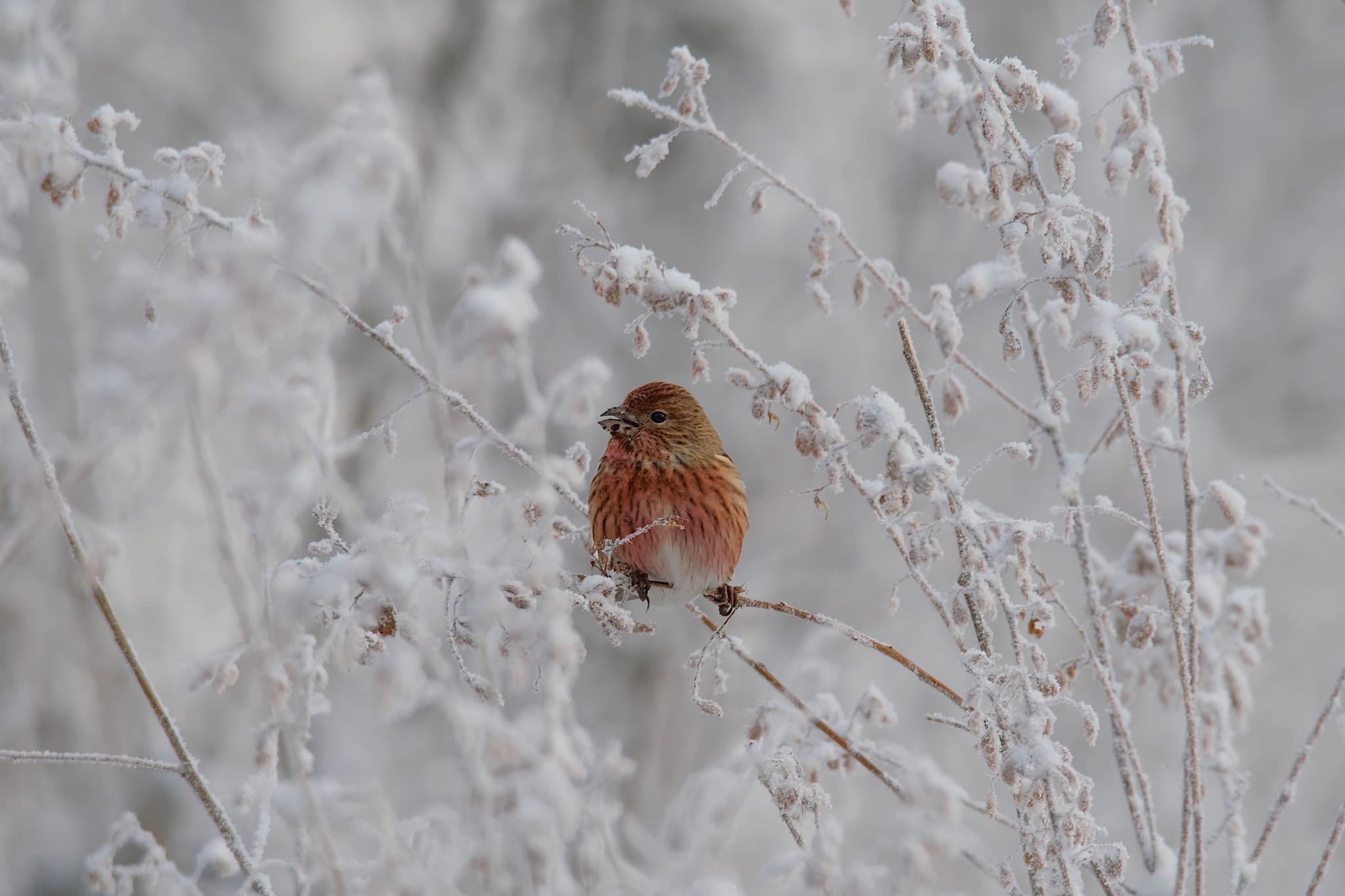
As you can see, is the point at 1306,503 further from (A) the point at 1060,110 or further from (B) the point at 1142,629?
(A) the point at 1060,110

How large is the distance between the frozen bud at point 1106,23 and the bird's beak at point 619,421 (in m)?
1.73

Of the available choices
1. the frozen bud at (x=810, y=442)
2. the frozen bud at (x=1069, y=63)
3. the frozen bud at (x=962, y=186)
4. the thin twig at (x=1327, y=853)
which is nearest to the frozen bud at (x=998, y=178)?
the frozen bud at (x=962, y=186)

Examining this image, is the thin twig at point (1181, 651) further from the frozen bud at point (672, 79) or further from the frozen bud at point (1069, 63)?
the frozen bud at point (672, 79)

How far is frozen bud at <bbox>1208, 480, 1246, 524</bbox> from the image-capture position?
2.29 meters

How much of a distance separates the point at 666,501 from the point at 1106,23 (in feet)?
5.91

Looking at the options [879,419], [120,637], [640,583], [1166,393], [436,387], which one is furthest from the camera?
[640,583]

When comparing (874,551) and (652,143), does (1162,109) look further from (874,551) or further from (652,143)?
(652,143)

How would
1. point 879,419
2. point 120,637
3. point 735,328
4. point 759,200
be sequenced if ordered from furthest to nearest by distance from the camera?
point 735,328, point 759,200, point 879,419, point 120,637

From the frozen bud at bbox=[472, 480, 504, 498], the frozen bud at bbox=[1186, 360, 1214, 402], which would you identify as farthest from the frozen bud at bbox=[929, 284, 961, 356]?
the frozen bud at bbox=[472, 480, 504, 498]

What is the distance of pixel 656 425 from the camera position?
11.6ft

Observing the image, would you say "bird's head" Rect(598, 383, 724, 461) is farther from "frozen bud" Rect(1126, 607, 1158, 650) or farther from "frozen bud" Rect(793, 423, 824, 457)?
"frozen bud" Rect(1126, 607, 1158, 650)

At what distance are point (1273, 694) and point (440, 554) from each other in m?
7.79

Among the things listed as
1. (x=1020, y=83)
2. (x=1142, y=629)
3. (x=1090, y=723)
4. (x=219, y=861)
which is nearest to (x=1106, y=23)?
(x=1020, y=83)

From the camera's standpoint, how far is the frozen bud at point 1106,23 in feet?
7.11
